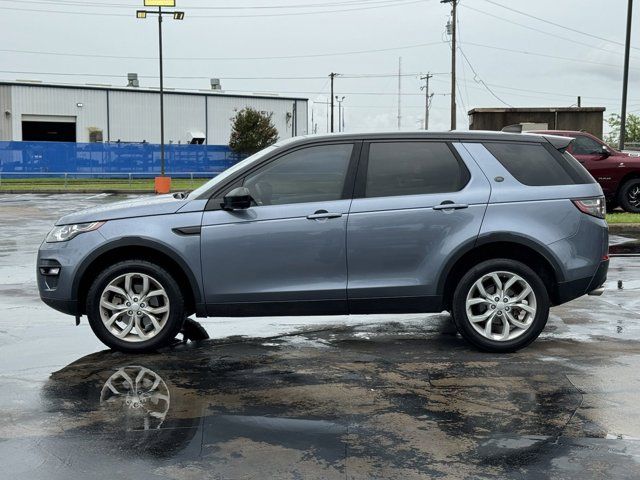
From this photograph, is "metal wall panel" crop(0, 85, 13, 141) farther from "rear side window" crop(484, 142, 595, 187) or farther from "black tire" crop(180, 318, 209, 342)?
"rear side window" crop(484, 142, 595, 187)

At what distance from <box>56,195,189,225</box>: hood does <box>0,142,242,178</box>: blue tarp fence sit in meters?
41.5

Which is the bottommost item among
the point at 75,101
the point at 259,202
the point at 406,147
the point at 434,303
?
the point at 434,303

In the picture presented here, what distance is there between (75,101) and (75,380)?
64245 mm

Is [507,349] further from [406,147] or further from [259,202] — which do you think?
[259,202]

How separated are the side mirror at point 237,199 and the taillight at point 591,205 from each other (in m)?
2.67

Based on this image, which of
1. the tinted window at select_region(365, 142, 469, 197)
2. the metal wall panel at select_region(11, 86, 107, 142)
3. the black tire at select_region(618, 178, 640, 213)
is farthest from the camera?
the metal wall panel at select_region(11, 86, 107, 142)

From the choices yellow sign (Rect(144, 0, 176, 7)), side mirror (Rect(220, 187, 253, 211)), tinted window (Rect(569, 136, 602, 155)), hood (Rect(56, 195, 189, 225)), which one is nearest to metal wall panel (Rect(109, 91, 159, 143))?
yellow sign (Rect(144, 0, 176, 7))

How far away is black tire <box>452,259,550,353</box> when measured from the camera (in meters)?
6.75

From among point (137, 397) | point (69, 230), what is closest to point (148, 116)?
point (69, 230)

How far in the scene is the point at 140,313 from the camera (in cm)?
677

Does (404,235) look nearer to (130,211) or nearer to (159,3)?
(130,211)

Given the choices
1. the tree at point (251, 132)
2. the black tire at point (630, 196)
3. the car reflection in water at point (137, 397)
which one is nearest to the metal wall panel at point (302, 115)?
the tree at point (251, 132)

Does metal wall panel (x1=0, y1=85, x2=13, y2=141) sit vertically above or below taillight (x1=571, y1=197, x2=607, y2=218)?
above

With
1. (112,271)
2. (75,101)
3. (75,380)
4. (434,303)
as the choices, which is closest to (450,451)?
(434,303)
